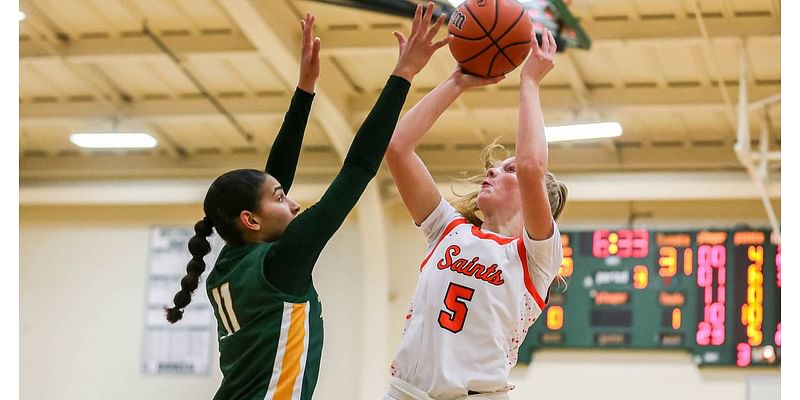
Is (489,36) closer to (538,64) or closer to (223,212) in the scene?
(538,64)

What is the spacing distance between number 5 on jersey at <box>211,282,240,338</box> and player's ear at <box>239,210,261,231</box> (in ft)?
0.51

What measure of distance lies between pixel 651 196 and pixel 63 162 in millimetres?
7005

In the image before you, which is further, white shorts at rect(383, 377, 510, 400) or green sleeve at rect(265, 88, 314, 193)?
green sleeve at rect(265, 88, 314, 193)

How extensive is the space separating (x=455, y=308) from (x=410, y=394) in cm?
28

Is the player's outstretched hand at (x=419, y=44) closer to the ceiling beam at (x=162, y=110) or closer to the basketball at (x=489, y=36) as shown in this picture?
the basketball at (x=489, y=36)

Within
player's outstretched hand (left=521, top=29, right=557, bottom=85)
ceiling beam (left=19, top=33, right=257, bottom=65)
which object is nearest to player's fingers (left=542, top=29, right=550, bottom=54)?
player's outstretched hand (left=521, top=29, right=557, bottom=85)

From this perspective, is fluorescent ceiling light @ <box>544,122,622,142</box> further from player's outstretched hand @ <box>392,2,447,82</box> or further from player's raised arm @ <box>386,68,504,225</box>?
player's outstretched hand @ <box>392,2,447,82</box>

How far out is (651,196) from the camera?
1139 centimetres

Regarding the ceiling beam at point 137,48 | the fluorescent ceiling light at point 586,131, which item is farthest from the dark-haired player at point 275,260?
the fluorescent ceiling light at point 586,131

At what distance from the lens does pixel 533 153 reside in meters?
3.05

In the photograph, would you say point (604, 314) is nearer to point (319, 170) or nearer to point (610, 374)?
point (610, 374)

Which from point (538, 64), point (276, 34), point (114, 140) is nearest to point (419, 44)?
point (538, 64)

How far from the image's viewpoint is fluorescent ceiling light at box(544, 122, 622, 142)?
10.6 meters

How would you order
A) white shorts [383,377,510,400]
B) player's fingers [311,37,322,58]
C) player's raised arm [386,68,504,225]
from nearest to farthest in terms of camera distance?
player's fingers [311,37,322,58] → white shorts [383,377,510,400] → player's raised arm [386,68,504,225]
